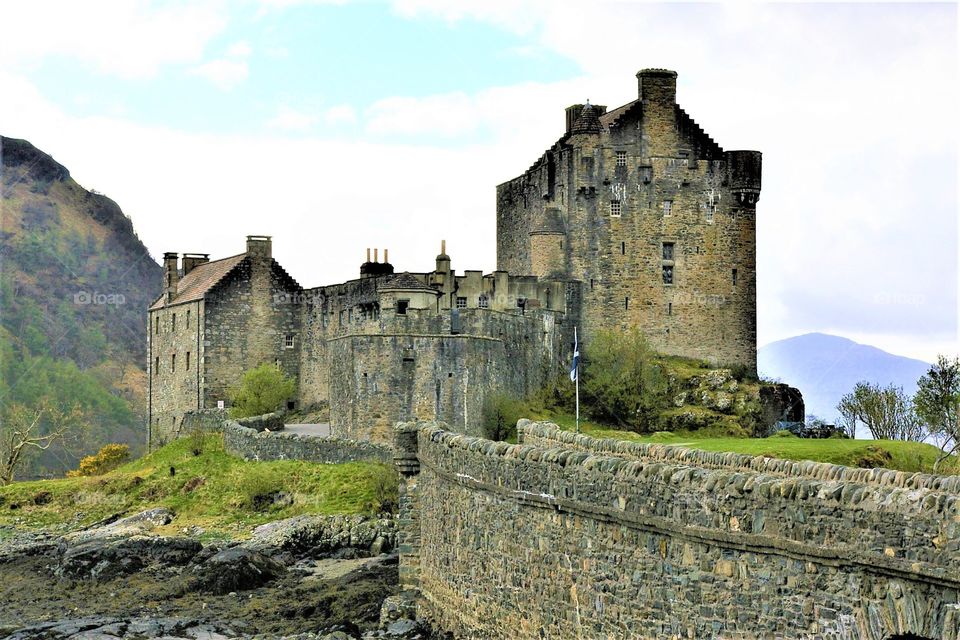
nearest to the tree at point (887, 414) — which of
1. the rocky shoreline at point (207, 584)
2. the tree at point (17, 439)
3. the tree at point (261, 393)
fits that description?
the rocky shoreline at point (207, 584)

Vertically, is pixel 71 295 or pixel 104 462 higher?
pixel 71 295

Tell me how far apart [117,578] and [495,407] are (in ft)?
56.4

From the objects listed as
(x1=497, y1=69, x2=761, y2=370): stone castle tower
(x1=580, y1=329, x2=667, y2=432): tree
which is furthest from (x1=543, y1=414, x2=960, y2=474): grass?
(x1=497, y1=69, x2=761, y2=370): stone castle tower

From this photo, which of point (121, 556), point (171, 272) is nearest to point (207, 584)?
point (121, 556)

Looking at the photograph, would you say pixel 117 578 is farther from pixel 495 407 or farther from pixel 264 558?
pixel 495 407

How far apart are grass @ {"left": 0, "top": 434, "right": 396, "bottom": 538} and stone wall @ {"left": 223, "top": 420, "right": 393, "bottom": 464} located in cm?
45

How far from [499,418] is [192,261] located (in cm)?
2902

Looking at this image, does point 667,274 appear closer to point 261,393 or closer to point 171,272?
point 261,393

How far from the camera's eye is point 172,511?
4506 centimetres

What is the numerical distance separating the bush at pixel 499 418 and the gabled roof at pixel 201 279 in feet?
66.1

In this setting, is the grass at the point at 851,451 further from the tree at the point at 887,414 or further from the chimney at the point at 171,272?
the chimney at the point at 171,272

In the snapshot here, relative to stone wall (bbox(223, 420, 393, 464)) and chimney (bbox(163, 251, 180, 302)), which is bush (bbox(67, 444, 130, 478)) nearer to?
stone wall (bbox(223, 420, 393, 464))

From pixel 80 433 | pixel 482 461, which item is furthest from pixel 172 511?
pixel 80 433

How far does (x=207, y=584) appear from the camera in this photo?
107ft
